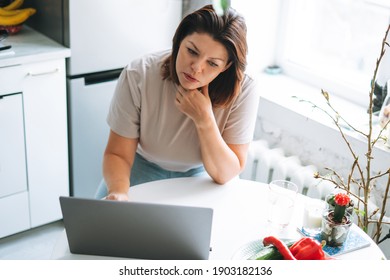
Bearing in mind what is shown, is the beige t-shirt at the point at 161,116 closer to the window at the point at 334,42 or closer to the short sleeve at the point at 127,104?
the short sleeve at the point at 127,104

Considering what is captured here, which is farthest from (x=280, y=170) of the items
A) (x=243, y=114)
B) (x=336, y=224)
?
(x=336, y=224)

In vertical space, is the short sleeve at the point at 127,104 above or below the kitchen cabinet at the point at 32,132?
above

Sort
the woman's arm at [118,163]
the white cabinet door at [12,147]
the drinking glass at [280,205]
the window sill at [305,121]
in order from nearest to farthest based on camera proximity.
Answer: the drinking glass at [280,205]
the woman's arm at [118,163]
the window sill at [305,121]
the white cabinet door at [12,147]

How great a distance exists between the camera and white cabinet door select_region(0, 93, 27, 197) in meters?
2.42

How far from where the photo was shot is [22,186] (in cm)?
262

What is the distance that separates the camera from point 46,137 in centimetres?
258

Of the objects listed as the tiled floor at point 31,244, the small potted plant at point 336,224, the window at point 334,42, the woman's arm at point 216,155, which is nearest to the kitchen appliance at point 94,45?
the tiled floor at point 31,244

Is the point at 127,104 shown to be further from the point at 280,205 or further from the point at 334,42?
the point at 334,42

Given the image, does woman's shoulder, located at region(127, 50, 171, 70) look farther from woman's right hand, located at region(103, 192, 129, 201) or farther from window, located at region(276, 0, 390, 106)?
window, located at region(276, 0, 390, 106)

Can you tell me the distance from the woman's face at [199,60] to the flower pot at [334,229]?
22.2 inches

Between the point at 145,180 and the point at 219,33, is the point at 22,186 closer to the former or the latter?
the point at 145,180

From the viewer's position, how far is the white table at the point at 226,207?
1614 mm

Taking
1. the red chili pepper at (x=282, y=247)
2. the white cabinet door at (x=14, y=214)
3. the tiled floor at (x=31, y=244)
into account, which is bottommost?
the tiled floor at (x=31, y=244)

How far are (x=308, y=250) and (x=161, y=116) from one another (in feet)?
2.53
